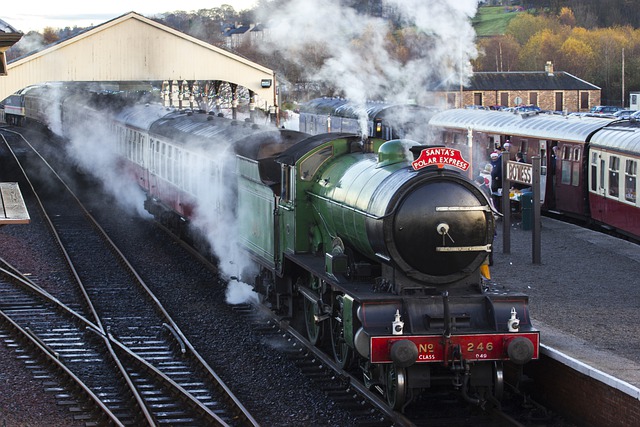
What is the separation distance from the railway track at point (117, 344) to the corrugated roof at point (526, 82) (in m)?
47.5

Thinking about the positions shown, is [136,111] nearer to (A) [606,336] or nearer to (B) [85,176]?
(B) [85,176]

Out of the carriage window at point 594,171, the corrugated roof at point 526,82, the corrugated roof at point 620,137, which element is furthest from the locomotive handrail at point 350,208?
the corrugated roof at point 526,82

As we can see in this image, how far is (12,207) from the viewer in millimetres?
12742

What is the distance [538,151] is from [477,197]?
14575 millimetres

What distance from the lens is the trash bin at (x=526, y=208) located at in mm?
19647

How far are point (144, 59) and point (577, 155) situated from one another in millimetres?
15178

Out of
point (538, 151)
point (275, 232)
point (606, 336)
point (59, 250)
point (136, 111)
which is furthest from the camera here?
point (136, 111)

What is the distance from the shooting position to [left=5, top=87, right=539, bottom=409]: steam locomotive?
9398mm

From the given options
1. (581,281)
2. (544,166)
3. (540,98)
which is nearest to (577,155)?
(544,166)

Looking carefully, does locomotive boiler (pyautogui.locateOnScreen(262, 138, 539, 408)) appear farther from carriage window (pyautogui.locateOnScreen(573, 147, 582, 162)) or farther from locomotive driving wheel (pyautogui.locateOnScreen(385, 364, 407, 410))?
carriage window (pyautogui.locateOnScreen(573, 147, 582, 162))

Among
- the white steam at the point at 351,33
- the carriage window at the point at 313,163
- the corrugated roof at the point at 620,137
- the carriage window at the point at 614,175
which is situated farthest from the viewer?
the carriage window at the point at 614,175

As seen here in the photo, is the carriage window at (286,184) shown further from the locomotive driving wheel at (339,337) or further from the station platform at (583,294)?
the station platform at (583,294)

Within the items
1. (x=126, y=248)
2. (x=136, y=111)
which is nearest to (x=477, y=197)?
(x=126, y=248)

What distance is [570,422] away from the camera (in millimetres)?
9562
